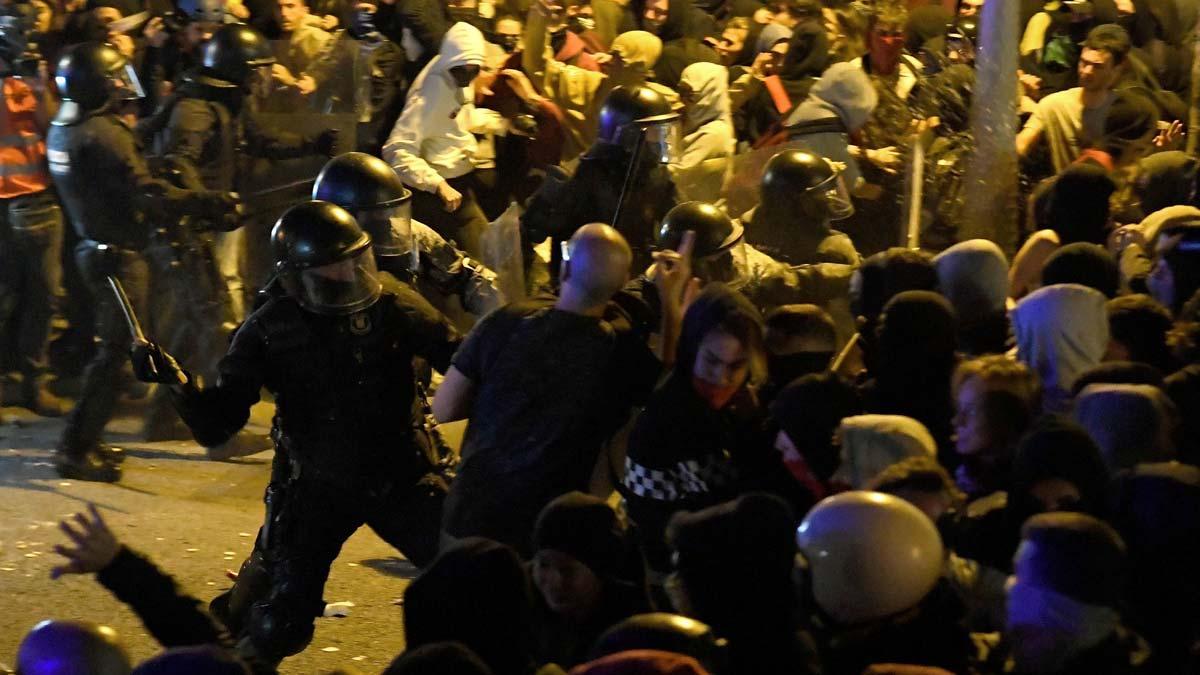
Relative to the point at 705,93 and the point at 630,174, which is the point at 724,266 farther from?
the point at 705,93

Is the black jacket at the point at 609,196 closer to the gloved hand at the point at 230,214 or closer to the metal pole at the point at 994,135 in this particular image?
the gloved hand at the point at 230,214

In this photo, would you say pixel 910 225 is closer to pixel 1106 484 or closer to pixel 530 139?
pixel 530 139

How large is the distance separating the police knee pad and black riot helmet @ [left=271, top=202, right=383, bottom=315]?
0.84 metres

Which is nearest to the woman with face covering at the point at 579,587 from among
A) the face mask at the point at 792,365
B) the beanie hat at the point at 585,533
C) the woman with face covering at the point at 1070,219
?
the beanie hat at the point at 585,533

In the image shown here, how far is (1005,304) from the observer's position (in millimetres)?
5383

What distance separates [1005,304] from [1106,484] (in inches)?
71.1

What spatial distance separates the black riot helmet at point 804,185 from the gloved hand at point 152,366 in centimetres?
282

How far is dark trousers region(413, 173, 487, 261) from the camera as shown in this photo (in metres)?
8.92

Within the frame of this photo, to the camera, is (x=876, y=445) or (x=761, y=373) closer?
(x=876, y=445)

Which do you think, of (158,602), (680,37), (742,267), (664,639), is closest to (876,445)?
(664,639)

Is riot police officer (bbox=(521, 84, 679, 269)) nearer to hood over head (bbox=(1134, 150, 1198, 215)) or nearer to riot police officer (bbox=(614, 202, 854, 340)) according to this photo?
riot police officer (bbox=(614, 202, 854, 340))

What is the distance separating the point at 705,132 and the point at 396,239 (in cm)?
342

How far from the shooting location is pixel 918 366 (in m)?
4.58

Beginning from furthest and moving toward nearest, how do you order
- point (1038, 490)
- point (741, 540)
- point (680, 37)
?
point (680, 37)
point (1038, 490)
point (741, 540)
